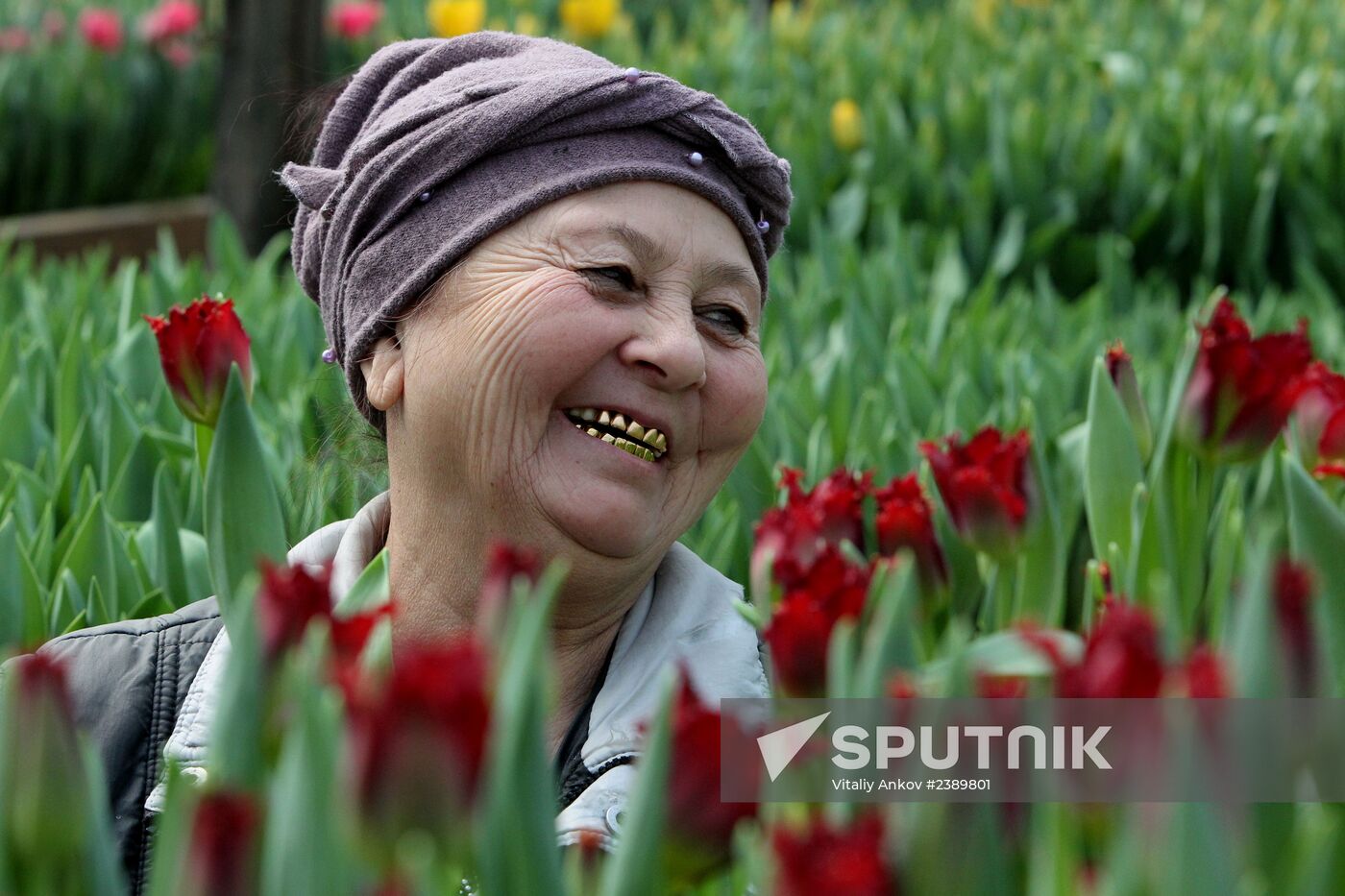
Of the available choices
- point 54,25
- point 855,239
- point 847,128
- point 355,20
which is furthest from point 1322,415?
point 54,25

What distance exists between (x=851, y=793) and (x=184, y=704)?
2.60 feet

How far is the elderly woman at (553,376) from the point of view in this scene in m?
1.34

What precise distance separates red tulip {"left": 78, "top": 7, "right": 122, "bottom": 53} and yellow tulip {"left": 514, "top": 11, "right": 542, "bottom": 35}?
5.12 ft

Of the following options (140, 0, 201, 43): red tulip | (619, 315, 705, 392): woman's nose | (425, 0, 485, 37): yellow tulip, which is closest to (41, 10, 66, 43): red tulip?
(140, 0, 201, 43): red tulip

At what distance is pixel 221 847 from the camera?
615mm

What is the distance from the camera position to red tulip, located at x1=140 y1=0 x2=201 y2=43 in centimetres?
661

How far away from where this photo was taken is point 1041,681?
751mm

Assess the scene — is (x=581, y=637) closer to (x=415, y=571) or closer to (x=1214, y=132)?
(x=415, y=571)

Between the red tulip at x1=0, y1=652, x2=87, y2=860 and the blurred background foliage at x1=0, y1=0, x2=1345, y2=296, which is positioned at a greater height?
the blurred background foliage at x1=0, y1=0, x2=1345, y2=296

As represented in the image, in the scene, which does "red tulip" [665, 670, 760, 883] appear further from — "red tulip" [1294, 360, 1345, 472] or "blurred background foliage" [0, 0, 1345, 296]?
"blurred background foliage" [0, 0, 1345, 296]

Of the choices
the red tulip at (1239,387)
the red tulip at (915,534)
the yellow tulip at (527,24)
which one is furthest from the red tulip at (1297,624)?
the yellow tulip at (527,24)

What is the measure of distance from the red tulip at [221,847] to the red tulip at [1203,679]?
1.14 feet

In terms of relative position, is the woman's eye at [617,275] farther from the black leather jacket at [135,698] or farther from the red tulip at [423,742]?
the red tulip at [423,742]
